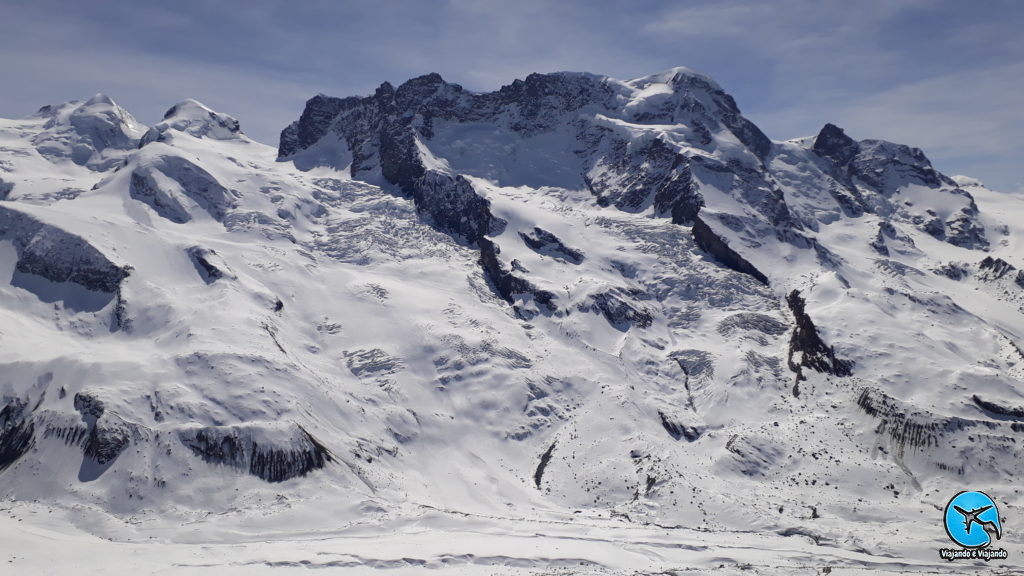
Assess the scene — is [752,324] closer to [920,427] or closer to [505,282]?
[920,427]

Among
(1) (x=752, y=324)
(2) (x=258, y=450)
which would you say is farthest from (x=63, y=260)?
(1) (x=752, y=324)

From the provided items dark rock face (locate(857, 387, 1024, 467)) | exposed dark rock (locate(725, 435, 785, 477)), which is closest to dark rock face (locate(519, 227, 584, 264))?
exposed dark rock (locate(725, 435, 785, 477))

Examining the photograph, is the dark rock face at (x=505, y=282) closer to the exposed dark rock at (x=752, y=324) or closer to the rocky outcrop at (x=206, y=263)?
the exposed dark rock at (x=752, y=324)

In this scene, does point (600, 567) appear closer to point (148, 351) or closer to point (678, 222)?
point (148, 351)

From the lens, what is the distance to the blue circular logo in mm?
93438

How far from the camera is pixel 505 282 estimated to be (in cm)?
16912

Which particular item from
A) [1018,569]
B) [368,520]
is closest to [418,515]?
[368,520]

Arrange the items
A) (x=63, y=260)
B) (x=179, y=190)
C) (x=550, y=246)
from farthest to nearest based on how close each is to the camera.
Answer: (x=179, y=190) < (x=550, y=246) < (x=63, y=260)

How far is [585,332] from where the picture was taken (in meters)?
154

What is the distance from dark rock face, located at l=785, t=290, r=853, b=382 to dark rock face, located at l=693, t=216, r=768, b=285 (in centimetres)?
2268

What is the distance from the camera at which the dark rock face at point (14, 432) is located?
337 feet

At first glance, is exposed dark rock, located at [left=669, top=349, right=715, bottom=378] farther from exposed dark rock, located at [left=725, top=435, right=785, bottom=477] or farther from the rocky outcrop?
the rocky outcrop

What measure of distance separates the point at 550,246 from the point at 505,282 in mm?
20268

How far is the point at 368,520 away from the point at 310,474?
12485mm
